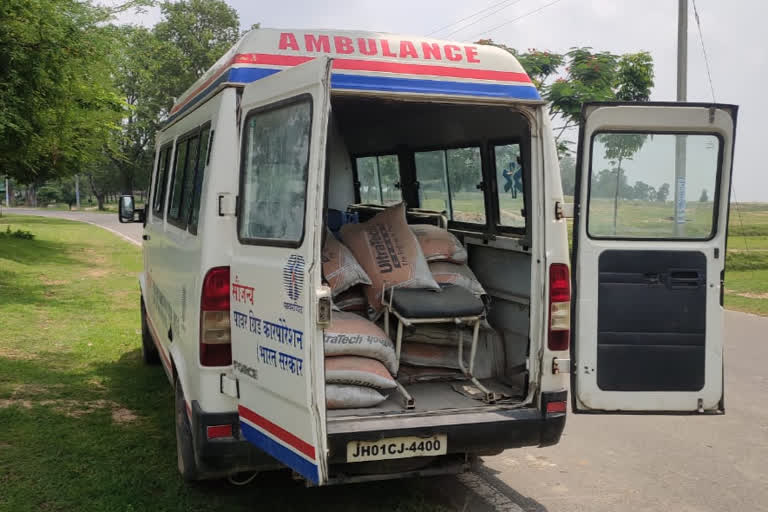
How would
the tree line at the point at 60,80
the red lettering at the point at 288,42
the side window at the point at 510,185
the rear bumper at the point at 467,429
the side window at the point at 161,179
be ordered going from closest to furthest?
the rear bumper at the point at 467,429, the red lettering at the point at 288,42, the side window at the point at 510,185, the side window at the point at 161,179, the tree line at the point at 60,80

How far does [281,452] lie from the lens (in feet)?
11.8

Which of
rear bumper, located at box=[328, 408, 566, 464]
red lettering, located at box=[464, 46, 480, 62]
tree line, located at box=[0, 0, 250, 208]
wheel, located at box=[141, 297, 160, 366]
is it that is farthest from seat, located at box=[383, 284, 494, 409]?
tree line, located at box=[0, 0, 250, 208]

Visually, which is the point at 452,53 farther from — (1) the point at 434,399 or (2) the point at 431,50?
(1) the point at 434,399

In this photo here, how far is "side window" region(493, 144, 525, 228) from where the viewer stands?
229 inches

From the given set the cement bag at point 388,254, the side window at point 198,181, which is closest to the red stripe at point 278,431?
the side window at point 198,181

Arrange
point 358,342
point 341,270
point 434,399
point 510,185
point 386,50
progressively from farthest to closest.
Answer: point 510,185 < point 341,270 < point 434,399 < point 358,342 < point 386,50

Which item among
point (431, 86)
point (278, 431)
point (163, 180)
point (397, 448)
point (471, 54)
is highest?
point (471, 54)

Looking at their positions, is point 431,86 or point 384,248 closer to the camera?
point 431,86

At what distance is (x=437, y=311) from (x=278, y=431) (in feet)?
4.70

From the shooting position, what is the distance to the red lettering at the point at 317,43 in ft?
13.6

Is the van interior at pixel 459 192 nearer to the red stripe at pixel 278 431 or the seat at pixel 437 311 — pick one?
the seat at pixel 437 311

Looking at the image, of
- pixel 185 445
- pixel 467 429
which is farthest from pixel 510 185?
pixel 185 445

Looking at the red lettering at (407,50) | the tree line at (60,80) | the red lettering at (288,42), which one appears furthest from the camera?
the tree line at (60,80)

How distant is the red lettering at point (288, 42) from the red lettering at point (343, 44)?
210 mm
